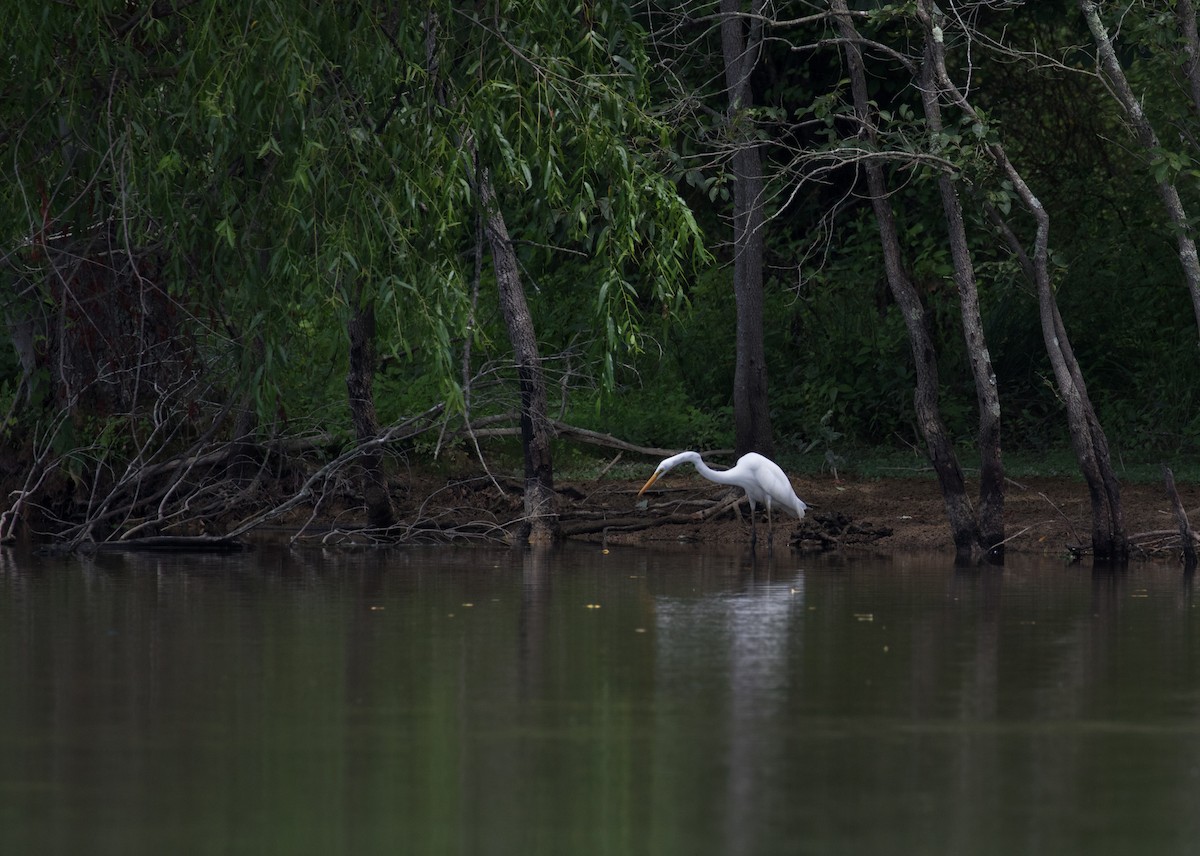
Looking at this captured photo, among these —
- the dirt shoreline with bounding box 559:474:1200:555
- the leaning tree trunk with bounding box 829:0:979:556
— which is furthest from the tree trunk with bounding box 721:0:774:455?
the leaning tree trunk with bounding box 829:0:979:556

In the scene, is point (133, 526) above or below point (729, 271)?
below

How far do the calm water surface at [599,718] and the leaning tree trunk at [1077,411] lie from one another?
197 centimetres

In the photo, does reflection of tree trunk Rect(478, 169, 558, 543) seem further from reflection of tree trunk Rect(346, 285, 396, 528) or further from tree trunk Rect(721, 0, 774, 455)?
tree trunk Rect(721, 0, 774, 455)

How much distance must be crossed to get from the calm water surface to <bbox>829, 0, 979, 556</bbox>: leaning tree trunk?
2.40 meters

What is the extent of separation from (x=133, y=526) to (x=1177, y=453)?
38.9 feet

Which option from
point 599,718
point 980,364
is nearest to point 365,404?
point 980,364

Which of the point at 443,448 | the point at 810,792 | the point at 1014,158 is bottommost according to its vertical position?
the point at 810,792

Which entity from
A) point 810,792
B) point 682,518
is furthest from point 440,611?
point 682,518

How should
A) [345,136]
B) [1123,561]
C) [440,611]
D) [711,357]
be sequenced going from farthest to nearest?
[711,357]
[1123,561]
[345,136]
[440,611]

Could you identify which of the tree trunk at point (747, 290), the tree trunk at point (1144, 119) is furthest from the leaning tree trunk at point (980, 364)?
the tree trunk at point (747, 290)

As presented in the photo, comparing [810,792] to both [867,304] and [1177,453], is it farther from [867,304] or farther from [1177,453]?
[867,304]

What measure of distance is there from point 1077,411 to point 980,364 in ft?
3.09

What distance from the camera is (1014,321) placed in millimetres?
24094

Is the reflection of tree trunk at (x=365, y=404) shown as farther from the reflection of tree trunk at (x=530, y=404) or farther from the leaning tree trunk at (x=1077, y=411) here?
the leaning tree trunk at (x=1077, y=411)
